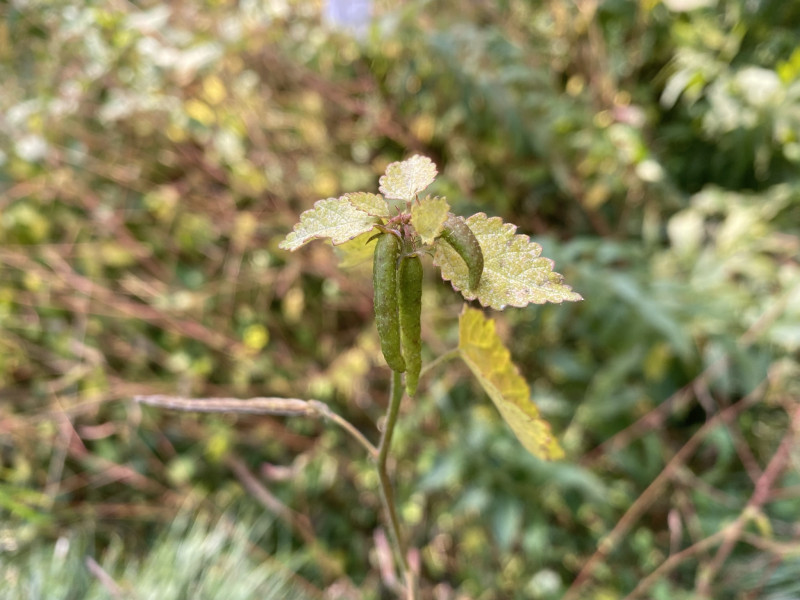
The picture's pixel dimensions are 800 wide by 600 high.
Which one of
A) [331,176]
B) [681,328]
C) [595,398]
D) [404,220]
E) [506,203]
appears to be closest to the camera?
[404,220]

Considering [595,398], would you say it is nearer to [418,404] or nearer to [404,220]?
[418,404]

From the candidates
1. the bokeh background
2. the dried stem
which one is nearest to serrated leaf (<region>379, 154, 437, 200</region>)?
the dried stem

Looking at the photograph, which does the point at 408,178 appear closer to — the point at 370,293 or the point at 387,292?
the point at 387,292

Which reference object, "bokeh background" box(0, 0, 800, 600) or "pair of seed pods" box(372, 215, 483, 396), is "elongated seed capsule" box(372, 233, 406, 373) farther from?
"bokeh background" box(0, 0, 800, 600)

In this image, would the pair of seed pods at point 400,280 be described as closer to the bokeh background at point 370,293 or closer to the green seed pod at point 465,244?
the green seed pod at point 465,244

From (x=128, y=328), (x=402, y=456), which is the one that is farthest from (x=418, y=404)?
(x=128, y=328)

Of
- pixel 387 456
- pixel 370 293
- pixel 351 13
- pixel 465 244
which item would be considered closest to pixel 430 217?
pixel 465 244
